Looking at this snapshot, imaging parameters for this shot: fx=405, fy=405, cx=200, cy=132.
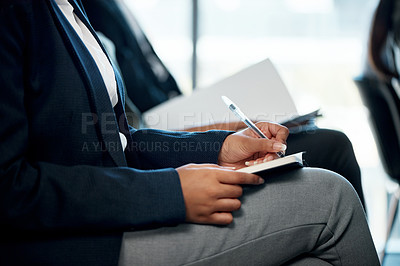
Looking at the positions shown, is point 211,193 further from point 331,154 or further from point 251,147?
point 331,154

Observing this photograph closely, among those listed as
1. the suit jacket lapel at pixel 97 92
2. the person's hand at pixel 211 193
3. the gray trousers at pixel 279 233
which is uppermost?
the suit jacket lapel at pixel 97 92

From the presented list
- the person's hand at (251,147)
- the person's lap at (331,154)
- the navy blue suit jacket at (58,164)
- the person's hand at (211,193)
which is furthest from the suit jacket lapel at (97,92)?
the person's lap at (331,154)

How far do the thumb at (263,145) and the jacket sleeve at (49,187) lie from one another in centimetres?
25

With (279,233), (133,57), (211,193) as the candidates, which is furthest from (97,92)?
(133,57)

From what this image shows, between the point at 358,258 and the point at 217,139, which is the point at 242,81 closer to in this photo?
the point at 217,139

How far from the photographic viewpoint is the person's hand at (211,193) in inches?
24.3

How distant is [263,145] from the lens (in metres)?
0.81

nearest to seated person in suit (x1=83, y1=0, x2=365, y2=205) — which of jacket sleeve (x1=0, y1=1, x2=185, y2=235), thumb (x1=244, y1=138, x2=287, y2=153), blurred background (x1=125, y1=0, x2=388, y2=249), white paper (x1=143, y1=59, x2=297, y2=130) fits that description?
white paper (x1=143, y1=59, x2=297, y2=130)

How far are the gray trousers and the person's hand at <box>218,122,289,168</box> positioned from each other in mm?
113

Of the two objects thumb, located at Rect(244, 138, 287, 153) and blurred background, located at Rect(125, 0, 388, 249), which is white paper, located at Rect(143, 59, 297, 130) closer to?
thumb, located at Rect(244, 138, 287, 153)

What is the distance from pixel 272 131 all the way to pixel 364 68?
69 cm

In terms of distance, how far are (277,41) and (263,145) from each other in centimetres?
163

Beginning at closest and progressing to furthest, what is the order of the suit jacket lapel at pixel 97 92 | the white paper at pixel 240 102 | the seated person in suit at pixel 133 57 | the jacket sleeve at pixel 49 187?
1. the jacket sleeve at pixel 49 187
2. the suit jacket lapel at pixel 97 92
3. the white paper at pixel 240 102
4. the seated person in suit at pixel 133 57

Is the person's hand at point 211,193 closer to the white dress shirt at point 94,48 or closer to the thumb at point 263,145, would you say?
the thumb at point 263,145
